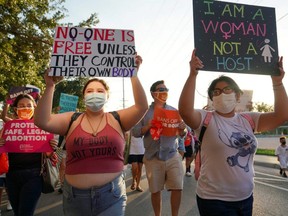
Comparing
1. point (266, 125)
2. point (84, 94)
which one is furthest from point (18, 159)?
point (266, 125)

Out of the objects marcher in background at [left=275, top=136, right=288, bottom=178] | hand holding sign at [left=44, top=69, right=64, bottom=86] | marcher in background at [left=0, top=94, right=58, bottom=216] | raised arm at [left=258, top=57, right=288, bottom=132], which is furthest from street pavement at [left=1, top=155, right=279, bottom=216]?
marcher in background at [left=275, top=136, right=288, bottom=178]

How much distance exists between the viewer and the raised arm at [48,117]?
2.89 m

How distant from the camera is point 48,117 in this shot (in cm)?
293

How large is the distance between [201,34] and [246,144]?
3.91 feet

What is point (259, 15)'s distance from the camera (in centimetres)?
382

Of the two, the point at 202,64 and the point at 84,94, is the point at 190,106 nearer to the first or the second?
the point at 202,64

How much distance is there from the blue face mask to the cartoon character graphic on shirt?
1.06 meters

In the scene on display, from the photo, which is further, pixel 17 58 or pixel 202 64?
pixel 17 58

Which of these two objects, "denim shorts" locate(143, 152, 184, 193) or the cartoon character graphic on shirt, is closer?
the cartoon character graphic on shirt

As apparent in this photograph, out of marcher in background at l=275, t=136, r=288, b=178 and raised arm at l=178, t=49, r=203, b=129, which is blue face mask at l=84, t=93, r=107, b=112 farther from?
marcher in background at l=275, t=136, r=288, b=178

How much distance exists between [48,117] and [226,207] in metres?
1.65

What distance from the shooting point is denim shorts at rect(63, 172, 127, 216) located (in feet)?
9.04

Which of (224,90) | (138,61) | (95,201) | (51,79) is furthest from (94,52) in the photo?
(95,201)

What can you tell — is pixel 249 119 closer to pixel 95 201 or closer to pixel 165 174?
pixel 95 201
